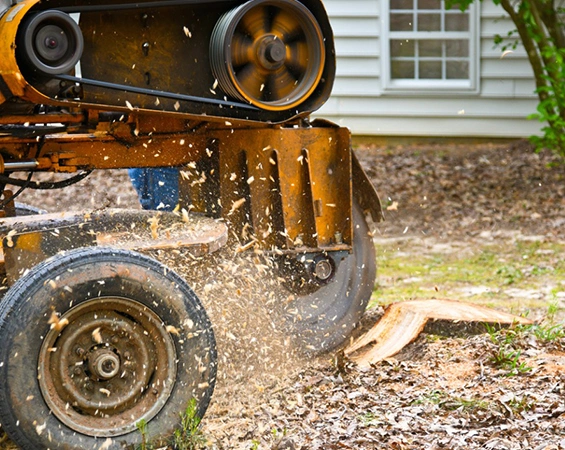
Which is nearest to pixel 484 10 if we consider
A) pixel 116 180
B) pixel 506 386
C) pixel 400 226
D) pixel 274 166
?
pixel 400 226

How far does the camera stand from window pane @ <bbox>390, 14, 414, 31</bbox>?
13.3 meters

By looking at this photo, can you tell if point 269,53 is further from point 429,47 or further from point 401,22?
point 429,47

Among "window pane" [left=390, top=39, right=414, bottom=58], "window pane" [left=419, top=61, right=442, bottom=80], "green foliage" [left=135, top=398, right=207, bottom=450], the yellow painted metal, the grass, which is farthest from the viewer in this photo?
"window pane" [left=419, top=61, right=442, bottom=80]

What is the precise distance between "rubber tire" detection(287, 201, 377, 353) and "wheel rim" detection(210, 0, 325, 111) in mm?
1116

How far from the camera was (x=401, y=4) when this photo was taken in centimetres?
1334

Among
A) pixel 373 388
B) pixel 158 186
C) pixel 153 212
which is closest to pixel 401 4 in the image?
pixel 158 186

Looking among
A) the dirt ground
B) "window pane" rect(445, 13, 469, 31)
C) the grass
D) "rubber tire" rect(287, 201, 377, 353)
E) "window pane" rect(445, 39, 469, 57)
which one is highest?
"window pane" rect(445, 13, 469, 31)

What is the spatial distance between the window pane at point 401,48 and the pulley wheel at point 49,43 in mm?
9388

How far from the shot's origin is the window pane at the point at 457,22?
13250mm

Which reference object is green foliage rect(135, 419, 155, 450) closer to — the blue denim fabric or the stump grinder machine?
the stump grinder machine

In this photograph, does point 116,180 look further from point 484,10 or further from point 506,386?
point 506,386

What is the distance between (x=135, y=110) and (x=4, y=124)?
2.11 feet

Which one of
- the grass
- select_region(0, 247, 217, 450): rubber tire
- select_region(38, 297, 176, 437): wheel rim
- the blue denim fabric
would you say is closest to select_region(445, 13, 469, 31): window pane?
the grass

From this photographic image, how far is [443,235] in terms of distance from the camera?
9.74m
